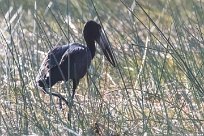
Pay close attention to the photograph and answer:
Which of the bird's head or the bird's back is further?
A: the bird's head

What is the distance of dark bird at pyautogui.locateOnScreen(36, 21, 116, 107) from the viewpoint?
16.4 ft

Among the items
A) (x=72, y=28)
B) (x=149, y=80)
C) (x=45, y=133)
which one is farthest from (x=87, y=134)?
(x=72, y=28)

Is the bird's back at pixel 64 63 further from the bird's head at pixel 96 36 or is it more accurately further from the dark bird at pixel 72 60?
the bird's head at pixel 96 36

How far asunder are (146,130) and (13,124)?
0.79 meters

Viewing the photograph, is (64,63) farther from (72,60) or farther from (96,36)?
(96,36)

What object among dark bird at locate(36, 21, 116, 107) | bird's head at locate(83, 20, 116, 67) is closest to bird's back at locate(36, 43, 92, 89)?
dark bird at locate(36, 21, 116, 107)

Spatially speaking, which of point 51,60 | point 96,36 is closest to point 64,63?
point 51,60

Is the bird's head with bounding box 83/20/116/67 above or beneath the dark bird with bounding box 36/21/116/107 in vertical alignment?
above

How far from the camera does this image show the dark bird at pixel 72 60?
4992mm

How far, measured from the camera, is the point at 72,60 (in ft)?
17.1

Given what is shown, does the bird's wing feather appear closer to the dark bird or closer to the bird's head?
the dark bird

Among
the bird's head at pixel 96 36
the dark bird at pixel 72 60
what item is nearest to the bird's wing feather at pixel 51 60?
the dark bird at pixel 72 60

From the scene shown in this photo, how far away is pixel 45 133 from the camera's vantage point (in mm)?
4219

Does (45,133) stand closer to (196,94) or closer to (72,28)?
(196,94)
